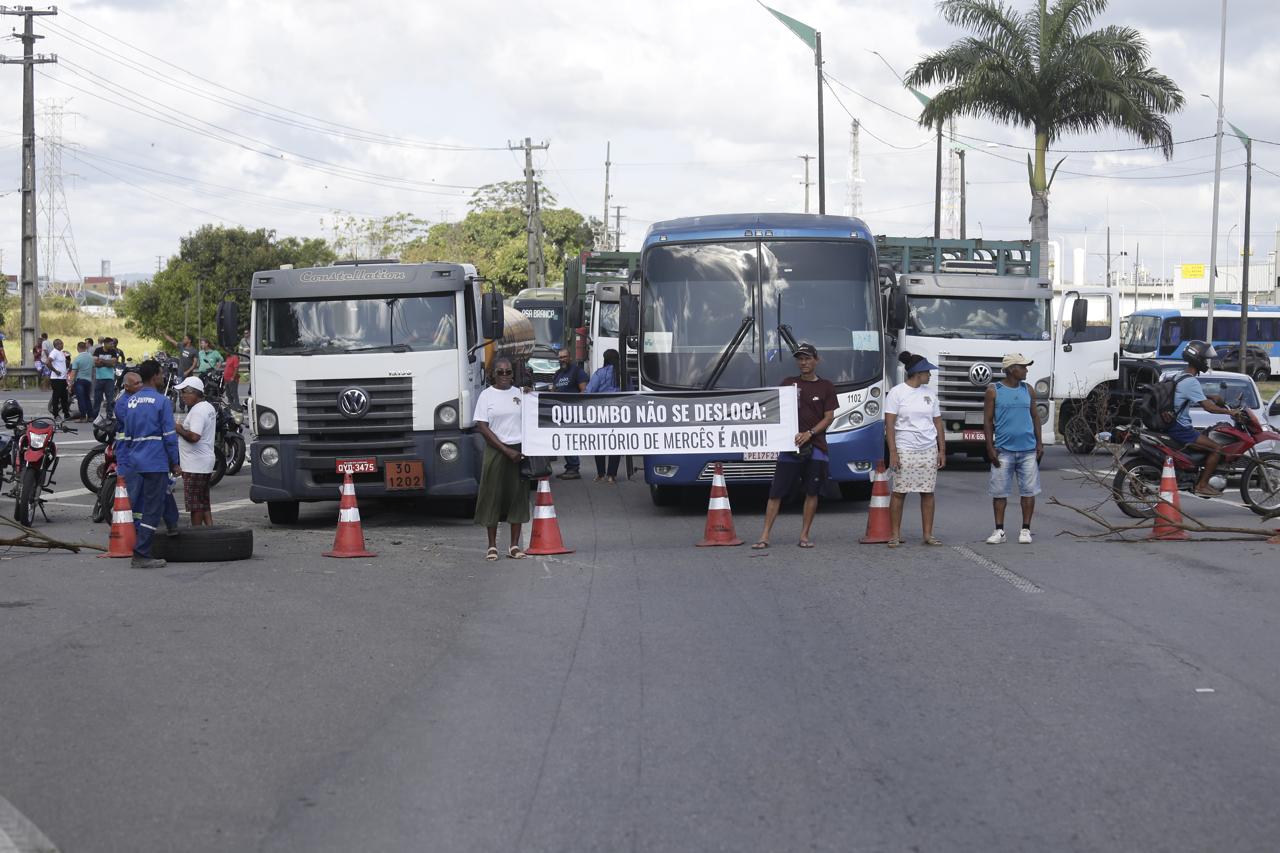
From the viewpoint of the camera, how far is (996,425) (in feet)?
46.3

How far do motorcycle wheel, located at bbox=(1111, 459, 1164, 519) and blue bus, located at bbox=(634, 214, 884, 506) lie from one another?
2511 mm

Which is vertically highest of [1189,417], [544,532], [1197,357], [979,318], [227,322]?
[979,318]

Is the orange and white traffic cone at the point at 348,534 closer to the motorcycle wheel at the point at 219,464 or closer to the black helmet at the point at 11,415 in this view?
the black helmet at the point at 11,415

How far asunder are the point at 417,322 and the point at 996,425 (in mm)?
6271

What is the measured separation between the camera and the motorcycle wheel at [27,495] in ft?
52.6

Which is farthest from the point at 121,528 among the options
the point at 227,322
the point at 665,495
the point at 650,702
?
the point at 650,702

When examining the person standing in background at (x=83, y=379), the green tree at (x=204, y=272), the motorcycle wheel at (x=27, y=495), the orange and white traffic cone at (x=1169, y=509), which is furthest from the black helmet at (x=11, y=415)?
the green tree at (x=204, y=272)

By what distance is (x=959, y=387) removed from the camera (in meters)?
23.6

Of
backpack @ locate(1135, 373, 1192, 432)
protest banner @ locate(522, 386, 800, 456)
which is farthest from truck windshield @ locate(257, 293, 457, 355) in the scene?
backpack @ locate(1135, 373, 1192, 432)

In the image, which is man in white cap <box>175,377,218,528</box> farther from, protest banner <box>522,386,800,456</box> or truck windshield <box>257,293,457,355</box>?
protest banner <box>522,386,800,456</box>

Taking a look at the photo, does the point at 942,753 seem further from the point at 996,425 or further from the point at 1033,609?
the point at 996,425

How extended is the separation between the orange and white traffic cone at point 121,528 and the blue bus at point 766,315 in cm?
544

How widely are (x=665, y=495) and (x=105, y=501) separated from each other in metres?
6.22

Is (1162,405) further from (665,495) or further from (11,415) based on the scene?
(11,415)
